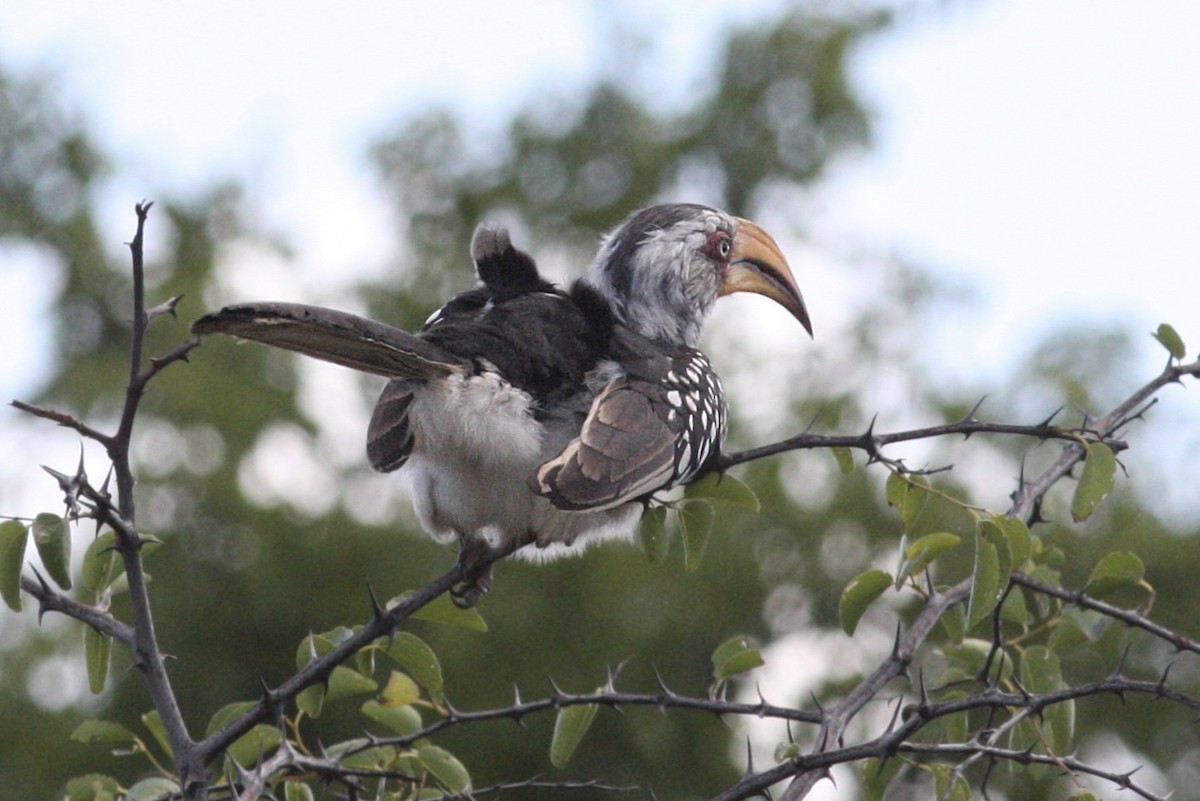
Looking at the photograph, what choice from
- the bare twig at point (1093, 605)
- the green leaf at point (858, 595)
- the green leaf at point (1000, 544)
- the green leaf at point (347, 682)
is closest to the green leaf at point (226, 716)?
the green leaf at point (347, 682)

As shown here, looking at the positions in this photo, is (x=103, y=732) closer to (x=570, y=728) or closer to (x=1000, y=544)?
(x=570, y=728)

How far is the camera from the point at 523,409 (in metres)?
2.91

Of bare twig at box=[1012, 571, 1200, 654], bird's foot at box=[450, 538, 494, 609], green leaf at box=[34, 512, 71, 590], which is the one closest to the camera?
green leaf at box=[34, 512, 71, 590]

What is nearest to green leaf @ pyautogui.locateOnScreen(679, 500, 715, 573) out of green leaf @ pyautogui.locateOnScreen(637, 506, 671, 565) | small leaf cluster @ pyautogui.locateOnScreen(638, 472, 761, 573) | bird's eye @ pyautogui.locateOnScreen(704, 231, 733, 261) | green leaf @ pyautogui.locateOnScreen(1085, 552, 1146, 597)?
small leaf cluster @ pyautogui.locateOnScreen(638, 472, 761, 573)

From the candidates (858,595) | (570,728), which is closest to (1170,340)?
(858,595)

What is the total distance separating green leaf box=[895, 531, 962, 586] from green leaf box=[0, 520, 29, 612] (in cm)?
130

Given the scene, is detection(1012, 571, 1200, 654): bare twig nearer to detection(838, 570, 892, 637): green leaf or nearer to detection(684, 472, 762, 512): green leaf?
detection(838, 570, 892, 637): green leaf

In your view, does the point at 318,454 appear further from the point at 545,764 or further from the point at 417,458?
the point at 417,458

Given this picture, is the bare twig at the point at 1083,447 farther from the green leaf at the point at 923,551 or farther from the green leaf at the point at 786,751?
the green leaf at the point at 786,751

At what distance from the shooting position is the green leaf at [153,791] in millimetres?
2176

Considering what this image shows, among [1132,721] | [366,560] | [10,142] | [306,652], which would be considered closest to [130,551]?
[306,652]

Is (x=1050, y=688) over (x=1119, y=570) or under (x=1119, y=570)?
Answer: under

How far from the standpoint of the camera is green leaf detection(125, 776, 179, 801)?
218 centimetres

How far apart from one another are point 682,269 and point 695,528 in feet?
4.10
